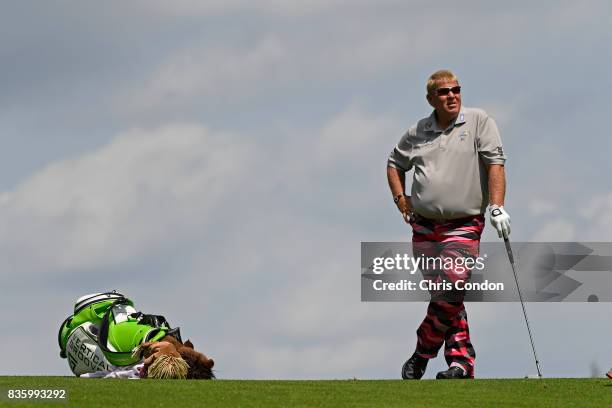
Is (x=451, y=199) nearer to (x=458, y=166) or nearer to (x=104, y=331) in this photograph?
(x=458, y=166)

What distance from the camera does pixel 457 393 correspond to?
9.41 meters

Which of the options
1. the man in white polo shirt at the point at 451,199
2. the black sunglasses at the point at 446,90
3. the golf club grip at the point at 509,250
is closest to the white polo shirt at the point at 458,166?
the man in white polo shirt at the point at 451,199

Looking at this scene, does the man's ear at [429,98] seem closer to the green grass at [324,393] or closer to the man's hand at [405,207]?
the man's hand at [405,207]

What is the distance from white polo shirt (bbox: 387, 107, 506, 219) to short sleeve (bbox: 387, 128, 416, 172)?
0.91 feet

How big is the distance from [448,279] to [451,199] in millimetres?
778

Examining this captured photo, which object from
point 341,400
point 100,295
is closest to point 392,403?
point 341,400

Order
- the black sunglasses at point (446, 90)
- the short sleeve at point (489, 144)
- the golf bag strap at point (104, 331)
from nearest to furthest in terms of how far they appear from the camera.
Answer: the short sleeve at point (489, 144) → the black sunglasses at point (446, 90) → the golf bag strap at point (104, 331)

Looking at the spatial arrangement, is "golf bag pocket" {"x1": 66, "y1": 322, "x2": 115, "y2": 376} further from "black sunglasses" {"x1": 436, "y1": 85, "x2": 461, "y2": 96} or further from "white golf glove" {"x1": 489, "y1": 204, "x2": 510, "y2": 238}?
"black sunglasses" {"x1": 436, "y1": 85, "x2": 461, "y2": 96}

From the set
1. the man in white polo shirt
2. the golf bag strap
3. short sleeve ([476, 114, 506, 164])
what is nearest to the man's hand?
the man in white polo shirt

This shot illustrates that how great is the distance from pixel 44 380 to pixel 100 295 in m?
1.90

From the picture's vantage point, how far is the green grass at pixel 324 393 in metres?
8.71

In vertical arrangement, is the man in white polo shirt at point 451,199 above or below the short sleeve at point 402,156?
below

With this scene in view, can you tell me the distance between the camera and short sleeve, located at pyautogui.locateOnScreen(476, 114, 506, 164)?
1113 centimetres

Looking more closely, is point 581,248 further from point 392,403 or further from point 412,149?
point 392,403
